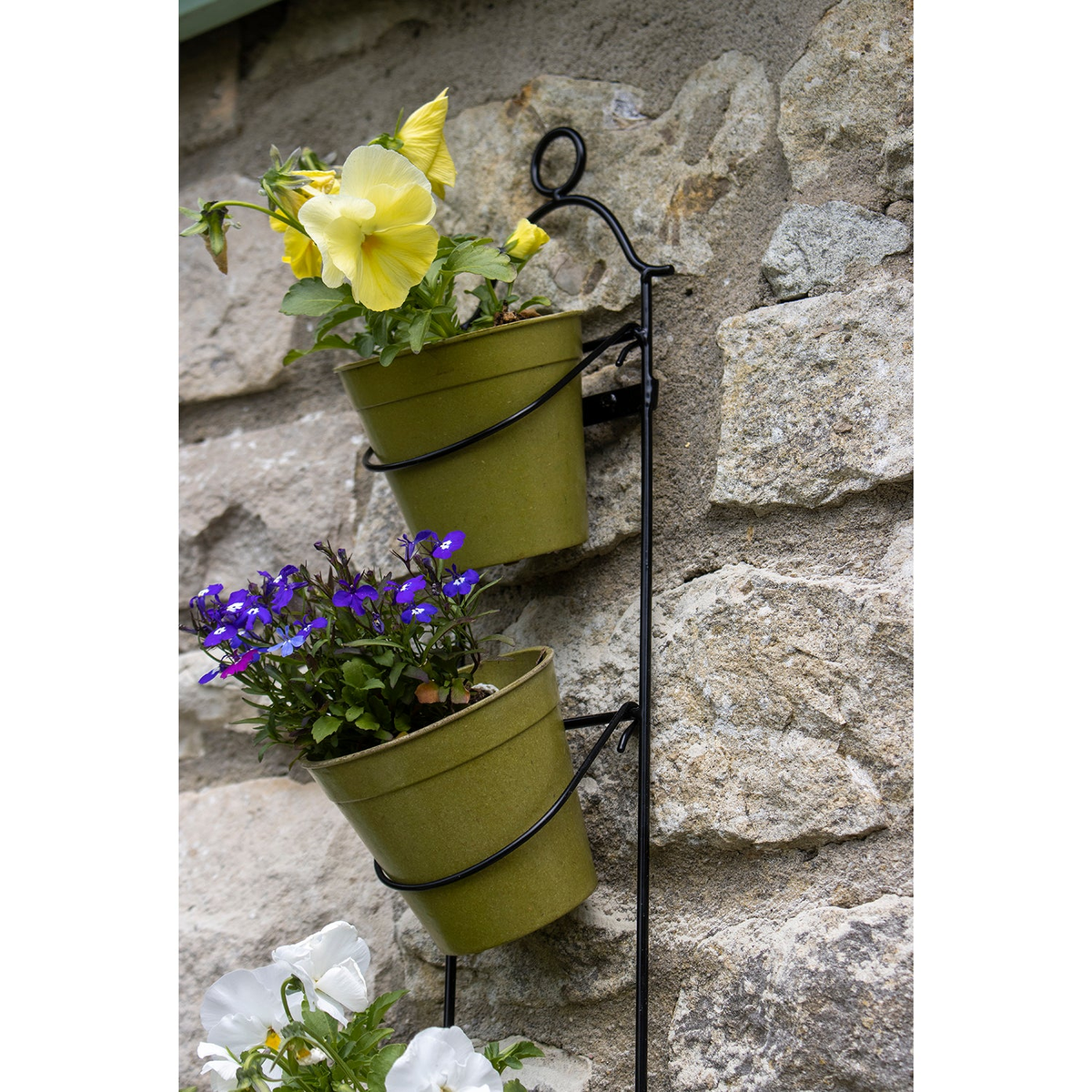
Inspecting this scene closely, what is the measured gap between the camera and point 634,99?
3.16 feet

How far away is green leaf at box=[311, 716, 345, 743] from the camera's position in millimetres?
741

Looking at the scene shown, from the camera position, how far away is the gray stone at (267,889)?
38.1 inches

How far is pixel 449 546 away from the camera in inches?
31.2

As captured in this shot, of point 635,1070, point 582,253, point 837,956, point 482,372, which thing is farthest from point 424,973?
point 582,253

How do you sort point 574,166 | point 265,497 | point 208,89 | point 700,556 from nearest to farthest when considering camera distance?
point 700,556
point 574,166
point 265,497
point 208,89

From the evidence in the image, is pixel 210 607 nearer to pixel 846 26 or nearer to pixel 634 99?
pixel 634 99

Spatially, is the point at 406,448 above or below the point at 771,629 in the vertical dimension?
above

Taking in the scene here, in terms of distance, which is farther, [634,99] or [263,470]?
[263,470]

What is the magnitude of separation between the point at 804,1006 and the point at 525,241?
25.1 inches

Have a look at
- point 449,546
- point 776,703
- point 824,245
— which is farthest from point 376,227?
point 776,703

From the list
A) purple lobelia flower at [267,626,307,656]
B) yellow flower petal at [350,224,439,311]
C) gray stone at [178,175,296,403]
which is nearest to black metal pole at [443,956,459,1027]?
purple lobelia flower at [267,626,307,656]

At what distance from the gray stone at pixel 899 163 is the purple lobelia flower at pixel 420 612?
500 mm

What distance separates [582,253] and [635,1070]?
71cm

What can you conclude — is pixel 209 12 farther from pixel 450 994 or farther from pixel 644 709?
pixel 450 994
